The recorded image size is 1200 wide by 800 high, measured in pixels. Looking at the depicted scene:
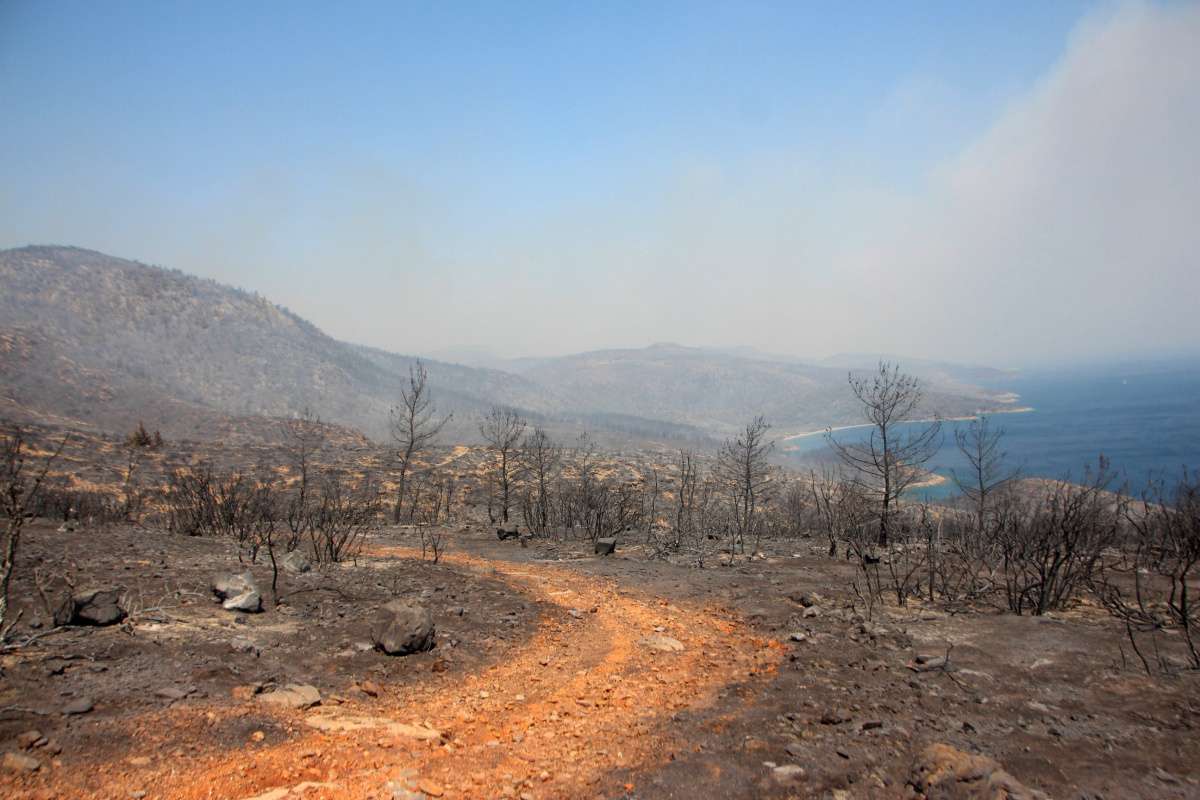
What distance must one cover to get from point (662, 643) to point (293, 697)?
466cm

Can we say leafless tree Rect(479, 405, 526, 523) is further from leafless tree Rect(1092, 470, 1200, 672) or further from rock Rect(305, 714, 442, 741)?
leafless tree Rect(1092, 470, 1200, 672)

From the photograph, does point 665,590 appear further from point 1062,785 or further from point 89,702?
point 89,702

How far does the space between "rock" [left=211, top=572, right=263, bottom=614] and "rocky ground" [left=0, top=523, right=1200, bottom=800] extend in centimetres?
16

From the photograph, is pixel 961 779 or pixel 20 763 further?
pixel 961 779

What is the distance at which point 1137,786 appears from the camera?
3.88 metres

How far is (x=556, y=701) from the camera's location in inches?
234

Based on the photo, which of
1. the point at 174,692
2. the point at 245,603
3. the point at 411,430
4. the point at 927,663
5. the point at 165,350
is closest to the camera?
the point at 174,692

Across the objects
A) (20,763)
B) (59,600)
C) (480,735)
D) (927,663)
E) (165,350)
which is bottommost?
(927,663)

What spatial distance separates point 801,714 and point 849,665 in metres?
1.77

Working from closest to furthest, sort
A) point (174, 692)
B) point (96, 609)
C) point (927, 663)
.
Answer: point (174, 692)
point (96, 609)
point (927, 663)

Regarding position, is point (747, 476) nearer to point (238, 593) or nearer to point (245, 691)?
point (238, 593)

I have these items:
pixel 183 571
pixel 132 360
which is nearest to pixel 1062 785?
pixel 183 571

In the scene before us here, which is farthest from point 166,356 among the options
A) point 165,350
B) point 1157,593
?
point 1157,593

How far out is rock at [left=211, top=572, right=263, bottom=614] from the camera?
747cm
